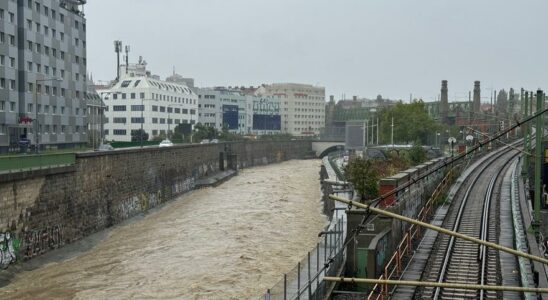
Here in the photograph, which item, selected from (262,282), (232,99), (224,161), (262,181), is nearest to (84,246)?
(262,282)

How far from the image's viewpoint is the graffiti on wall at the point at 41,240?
33347 millimetres

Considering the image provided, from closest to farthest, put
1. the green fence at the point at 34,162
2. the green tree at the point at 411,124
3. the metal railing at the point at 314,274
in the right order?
the metal railing at the point at 314,274
the green fence at the point at 34,162
the green tree at the point at 411,124

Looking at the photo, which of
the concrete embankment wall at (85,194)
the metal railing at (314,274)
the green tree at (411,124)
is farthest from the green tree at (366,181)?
the green tree at (411,124)

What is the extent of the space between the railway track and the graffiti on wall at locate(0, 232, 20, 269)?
20471 millimetres

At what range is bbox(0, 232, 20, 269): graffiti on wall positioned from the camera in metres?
30.3

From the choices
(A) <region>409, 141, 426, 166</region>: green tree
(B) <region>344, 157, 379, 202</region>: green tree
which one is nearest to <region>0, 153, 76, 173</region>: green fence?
(B) <region>344, 157, 379, 202</region>: green tree

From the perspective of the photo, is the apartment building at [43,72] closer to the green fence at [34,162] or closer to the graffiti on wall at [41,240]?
the green fence at [34,162]

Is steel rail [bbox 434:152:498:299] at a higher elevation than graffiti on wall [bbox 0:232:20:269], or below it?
higher

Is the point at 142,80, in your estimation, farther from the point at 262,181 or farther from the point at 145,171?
the point at 145,171

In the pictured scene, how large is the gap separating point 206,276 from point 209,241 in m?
9.64

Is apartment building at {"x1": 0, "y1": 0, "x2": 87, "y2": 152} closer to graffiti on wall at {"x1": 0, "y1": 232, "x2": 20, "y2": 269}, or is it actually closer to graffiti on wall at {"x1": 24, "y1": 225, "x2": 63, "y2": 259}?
graffiti on wall at {"x1": 24, "y1": 225, "x2": 63, "y2": 259}

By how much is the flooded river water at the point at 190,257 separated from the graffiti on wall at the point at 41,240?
1.58m

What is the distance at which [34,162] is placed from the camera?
3575 cm

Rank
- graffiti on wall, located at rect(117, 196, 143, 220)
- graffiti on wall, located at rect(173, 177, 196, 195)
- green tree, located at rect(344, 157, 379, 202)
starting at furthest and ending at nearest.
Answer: graffiti on wall, located at rect(173, 177, 196, 195) < graffiti on wall, located at rect(117, 196, 143, 220) < green tree, located at rect(344, 157, 379, 202)
